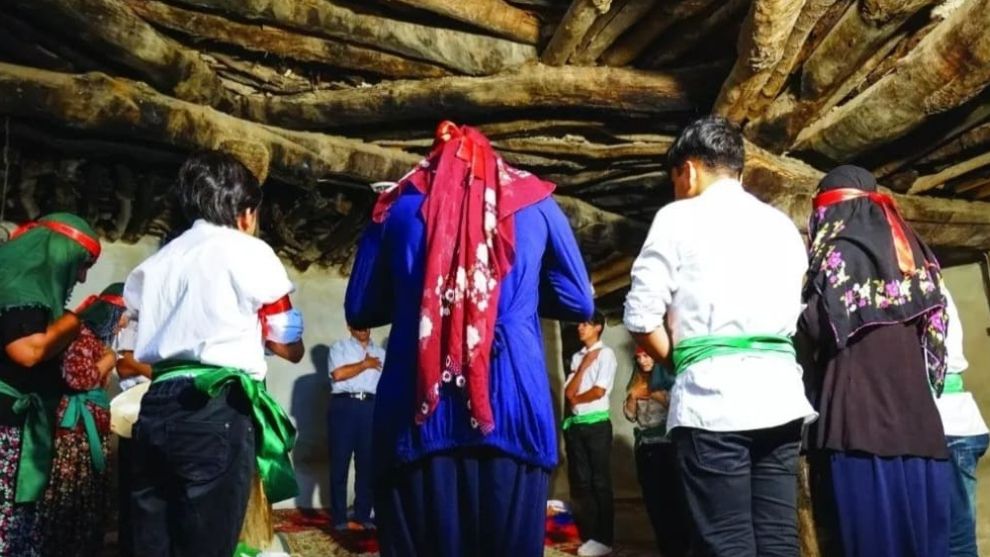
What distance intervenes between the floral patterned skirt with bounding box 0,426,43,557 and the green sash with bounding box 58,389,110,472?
26cm

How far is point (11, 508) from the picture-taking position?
2846 millimetres

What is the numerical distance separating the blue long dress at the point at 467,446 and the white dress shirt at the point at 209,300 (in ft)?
1.24

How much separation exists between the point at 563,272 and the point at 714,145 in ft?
1.89

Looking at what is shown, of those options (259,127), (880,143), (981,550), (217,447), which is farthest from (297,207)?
(981,550)

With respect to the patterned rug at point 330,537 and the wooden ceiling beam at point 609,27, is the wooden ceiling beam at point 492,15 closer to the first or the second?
the wooden ceiling beam at point 609,27

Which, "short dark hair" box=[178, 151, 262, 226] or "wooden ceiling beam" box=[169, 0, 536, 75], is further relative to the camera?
"wooden ceiling beam" box=[169, 0, 536, 75]

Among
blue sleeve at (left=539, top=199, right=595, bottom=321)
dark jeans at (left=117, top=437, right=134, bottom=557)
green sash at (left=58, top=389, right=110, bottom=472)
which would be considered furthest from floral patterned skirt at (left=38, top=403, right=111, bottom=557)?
blue sleeve at (left=539, top=199, right=595, bottom=321)

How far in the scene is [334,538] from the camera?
538 cm

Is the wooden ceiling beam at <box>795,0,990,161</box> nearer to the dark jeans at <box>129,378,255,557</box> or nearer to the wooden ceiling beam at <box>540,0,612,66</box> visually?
the wooden ceiling beam at <box>540,0,612,66</box>

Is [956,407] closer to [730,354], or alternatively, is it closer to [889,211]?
[889,211]

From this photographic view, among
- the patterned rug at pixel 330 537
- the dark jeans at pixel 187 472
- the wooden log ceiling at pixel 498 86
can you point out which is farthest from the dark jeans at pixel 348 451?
the dark jeans at pixel 187 472

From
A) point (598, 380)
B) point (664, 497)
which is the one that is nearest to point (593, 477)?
point (598, 380)

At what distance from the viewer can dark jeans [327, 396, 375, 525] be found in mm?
5824

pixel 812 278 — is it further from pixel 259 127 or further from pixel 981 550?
pixel 981 550
